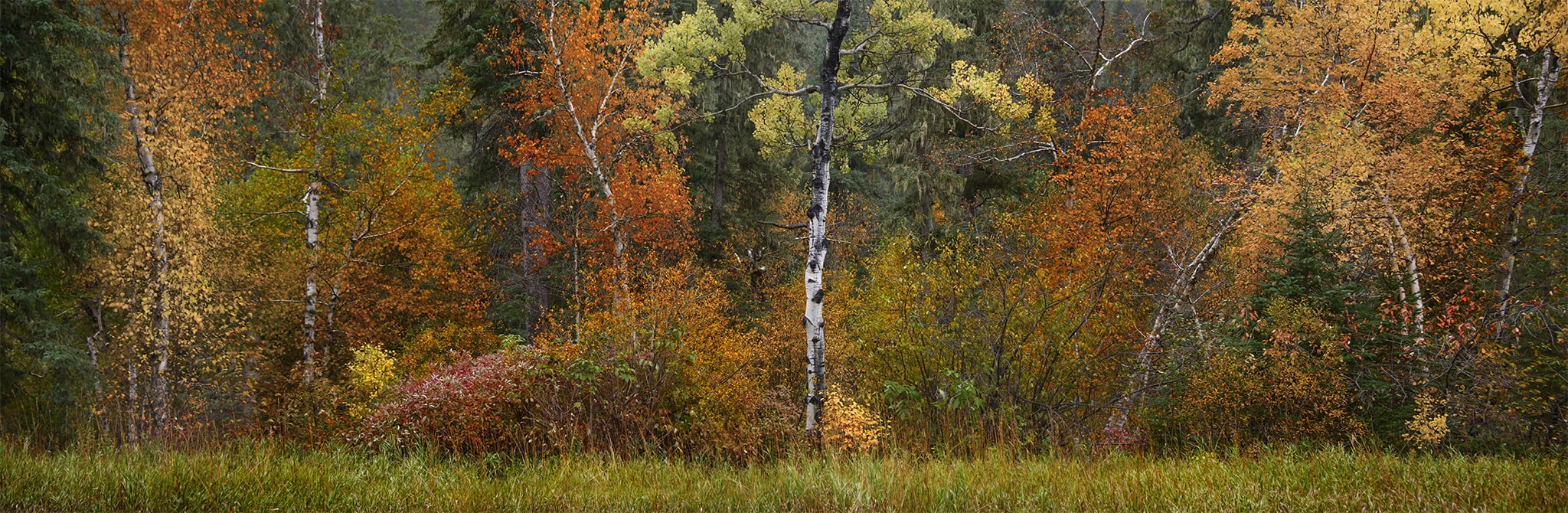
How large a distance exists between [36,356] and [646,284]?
10305 mm

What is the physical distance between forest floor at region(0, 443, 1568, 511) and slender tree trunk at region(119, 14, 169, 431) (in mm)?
10669

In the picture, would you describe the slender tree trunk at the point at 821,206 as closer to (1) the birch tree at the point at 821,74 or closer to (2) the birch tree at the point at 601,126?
(1) the birch tree at the point at 821,74

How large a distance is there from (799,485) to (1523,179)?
12.3 m

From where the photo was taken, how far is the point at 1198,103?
22.2 meters

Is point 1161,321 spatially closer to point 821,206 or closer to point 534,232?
point 821,206

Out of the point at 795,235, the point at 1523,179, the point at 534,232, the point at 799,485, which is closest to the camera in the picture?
the point at 799,485

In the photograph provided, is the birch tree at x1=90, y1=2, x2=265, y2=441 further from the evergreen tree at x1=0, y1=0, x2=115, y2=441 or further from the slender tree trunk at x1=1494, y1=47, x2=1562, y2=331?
the slender tree trunk at x1=1494, y1=47, x2=1562, y2=331

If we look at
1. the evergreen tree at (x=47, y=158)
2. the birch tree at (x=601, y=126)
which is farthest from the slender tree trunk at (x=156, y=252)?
the birch tree at (x=601, y=126)

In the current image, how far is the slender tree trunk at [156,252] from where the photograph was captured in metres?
13.7

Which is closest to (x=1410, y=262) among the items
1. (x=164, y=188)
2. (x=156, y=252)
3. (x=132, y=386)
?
(x=156, y=252)

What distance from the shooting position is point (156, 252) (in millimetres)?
14352

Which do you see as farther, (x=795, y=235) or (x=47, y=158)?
(x=795, y=235)

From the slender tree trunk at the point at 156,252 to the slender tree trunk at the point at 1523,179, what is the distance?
72.1 feet

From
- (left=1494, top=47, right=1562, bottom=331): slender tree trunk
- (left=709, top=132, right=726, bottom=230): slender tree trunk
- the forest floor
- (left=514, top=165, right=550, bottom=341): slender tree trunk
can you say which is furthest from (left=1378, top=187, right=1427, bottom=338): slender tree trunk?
(left=514, top=165, right=550, bottom=341): slender tree trunk
